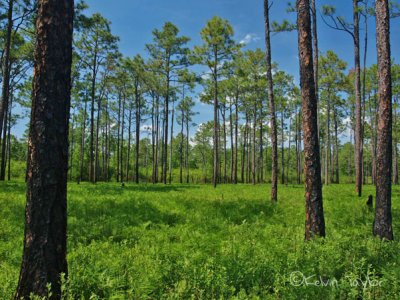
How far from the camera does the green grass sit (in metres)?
3.67

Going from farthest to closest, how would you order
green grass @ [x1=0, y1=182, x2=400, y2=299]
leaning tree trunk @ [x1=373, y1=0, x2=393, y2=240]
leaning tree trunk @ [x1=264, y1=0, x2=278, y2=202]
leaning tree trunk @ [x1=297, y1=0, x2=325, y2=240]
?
leaning tree trunk @ [x1=264, y1=0, x2=278, y2=202], leaning tree trunk @ [x1=373, y1=0, x2=393, y2=240], leaning tree trunk @ [x1=297, y1=0, x2=325, y2=240], green grass @ [x1=0, y1=182, x2=400, y2=299]

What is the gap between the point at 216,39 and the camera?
22875 millimetres

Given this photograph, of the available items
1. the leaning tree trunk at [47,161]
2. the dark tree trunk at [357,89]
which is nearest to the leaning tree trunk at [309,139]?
the leaning tree trunk at [47,161]

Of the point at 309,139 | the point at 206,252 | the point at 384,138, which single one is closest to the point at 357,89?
the point at 384,138

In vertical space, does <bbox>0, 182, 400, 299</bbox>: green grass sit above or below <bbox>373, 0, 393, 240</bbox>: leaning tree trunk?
below

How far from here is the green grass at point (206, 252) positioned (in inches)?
144

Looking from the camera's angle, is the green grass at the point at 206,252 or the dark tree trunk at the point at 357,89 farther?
the dark tree trunk at the point at 357,89

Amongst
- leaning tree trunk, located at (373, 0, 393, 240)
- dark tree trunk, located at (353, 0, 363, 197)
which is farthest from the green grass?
dark tree trunk, located at (353, 0, 363, 197)

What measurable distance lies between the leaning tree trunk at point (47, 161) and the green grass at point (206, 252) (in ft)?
1.35

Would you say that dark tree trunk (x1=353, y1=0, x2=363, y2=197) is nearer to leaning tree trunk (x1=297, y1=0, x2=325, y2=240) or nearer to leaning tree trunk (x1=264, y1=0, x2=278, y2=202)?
leaning tree trunk (x1=264, y1=0, x2=278, y2=202)

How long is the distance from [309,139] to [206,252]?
11.4 feet

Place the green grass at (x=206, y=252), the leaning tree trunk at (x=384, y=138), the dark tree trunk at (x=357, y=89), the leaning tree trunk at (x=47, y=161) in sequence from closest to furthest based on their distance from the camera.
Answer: the leaning tree trunk at (x=47, y=161), the green grass at (x=206, y=252), the leaning tree trunk at (x=384, y=138), the dark tree trunk at (x=357, y=89)

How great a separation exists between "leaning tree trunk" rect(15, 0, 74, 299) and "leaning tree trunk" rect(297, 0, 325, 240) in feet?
17.2

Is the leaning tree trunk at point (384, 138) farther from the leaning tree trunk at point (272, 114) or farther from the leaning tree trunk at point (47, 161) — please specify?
the leaning tree trunk at point (47, 161)
